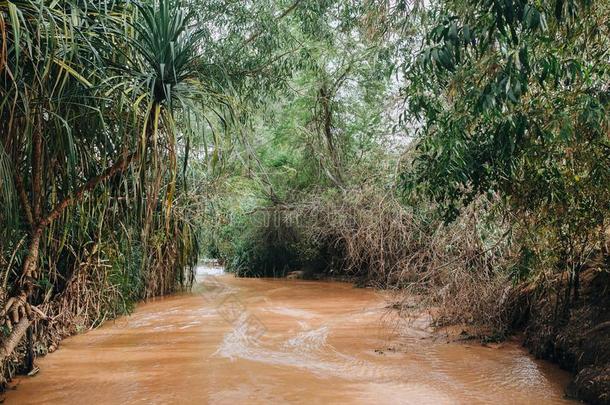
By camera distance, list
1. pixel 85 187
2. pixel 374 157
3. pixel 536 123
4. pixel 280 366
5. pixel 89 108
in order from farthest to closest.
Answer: pixel 374 157 < pixel 280 366 < pixel 536 123 < pixel 85 187 < pixel 89 108

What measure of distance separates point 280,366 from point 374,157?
7315 mm

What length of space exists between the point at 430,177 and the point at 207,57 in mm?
4113

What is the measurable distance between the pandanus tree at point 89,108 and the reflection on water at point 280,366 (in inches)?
65.2

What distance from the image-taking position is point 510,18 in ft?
8.77

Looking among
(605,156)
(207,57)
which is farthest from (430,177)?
(207,57)

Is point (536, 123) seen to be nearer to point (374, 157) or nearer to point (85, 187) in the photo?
point (85, 187)

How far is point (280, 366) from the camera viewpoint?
6.05 m

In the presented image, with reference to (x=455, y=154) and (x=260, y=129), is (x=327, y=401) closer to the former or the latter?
(x=455, y=154)

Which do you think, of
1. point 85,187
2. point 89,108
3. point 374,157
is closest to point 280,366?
point 85,187

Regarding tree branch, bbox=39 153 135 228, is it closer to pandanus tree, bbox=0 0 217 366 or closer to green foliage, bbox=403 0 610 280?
pandanus tree, bbox=0 0 217 366

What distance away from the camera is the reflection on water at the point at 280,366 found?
196 inches

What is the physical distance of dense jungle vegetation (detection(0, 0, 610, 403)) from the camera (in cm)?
341

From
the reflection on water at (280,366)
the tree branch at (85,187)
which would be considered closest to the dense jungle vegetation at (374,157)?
the tree branch at (85,187)

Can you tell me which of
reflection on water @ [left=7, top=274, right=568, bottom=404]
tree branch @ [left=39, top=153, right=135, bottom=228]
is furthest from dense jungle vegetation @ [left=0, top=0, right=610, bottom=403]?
reflection on water @ [left=7, top=274, right=568, bottom=404]
